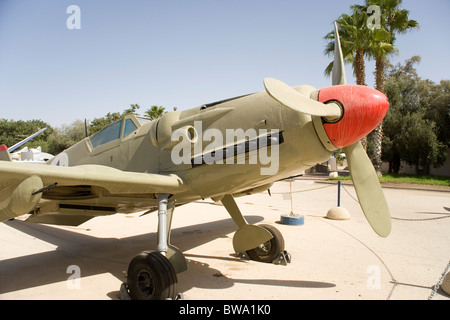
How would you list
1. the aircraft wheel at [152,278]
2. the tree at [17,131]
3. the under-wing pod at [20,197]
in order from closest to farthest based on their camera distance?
the under-wing pod at [20,197]
the aircraft wheel at [152,278]
the tree at [17,131]

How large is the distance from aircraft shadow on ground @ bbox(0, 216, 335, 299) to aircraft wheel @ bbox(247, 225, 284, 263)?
0.30 m

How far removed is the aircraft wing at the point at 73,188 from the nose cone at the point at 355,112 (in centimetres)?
224

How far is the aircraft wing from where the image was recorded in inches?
132

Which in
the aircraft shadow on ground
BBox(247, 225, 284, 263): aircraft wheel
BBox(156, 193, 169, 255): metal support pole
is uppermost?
BBox(156, 193, 169, 255): metal support pole

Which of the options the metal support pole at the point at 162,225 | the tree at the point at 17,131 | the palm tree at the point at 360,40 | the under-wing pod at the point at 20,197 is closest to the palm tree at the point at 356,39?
the palm tree at the point at 360,40

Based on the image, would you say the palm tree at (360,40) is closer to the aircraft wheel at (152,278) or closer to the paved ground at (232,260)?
the paved ground at (232,260)

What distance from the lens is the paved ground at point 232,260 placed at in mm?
4262

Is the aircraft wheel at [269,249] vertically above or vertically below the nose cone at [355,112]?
below

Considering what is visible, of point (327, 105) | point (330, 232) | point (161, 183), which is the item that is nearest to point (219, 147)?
point (161, 183)
